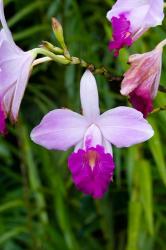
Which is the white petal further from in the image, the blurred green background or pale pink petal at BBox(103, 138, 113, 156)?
the blurred green background

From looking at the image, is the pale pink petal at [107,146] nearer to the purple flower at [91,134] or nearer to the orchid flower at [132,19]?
the purple flower at [91,134]

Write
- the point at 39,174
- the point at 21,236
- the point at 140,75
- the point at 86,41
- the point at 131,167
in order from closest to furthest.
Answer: the point at 140,75 → the point at 131,167 → the point at 86,41 → the point at 21,236 → the point at 39,174

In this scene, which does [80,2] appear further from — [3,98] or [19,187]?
[3,98]

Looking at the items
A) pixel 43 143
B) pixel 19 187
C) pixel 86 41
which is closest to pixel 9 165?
pixel 19 187

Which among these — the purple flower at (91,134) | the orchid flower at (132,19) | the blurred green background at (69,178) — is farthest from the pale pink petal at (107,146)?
the blurred green background at (69,178)

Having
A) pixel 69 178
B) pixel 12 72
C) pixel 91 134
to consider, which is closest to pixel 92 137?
pixel 91 134

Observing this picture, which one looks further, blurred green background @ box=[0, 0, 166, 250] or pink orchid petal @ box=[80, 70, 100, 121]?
blurred green background @ box=[0, 0, 166, 250]

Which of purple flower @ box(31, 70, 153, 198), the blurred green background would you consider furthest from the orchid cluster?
the blurred green background

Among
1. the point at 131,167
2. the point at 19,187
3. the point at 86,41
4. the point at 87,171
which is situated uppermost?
the point at 87,171
